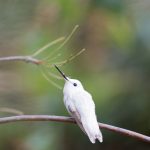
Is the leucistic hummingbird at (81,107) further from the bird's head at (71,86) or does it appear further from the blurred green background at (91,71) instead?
the blurred green background at (91,71)

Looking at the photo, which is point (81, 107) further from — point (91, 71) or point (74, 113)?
point (91, 71)

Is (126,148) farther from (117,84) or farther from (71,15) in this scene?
(71,15)

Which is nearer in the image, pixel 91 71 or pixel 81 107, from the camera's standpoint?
pixel 81 107

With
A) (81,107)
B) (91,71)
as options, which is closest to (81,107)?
(81,107)

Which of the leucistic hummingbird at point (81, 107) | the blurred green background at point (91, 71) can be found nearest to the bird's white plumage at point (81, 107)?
the leucistic hummingbird at point (81, 107)

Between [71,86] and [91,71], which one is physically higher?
[71,86]

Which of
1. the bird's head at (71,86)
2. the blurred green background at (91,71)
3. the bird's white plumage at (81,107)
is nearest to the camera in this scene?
the bird's white plumage at (81,107)

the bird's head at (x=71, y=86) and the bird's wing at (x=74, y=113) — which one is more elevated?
the bird's head at (x=71, y=86)

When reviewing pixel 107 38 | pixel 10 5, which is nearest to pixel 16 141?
pixel 107 38
